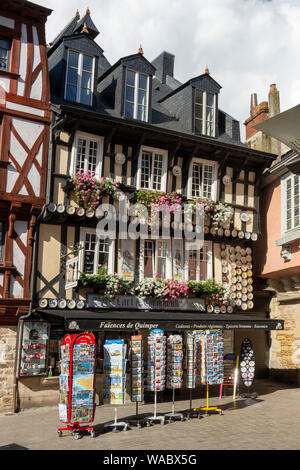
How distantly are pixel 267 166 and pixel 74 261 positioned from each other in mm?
7894

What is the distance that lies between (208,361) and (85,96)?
8.54 m

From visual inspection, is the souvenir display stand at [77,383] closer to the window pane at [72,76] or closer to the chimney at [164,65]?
the window pane at [72,76]

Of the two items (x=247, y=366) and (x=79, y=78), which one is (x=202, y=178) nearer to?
(x=79, y=78)

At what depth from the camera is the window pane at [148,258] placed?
47.5 ft

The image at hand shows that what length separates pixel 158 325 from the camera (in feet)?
37.2

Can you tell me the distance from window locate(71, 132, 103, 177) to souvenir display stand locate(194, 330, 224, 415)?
565cm

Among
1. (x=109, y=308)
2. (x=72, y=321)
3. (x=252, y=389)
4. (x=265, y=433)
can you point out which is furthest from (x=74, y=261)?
(x=252, y=389)

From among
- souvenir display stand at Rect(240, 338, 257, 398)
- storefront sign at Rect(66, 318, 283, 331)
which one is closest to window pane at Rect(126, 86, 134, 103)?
storefront sign at Rect(66, 318, 283, 331)

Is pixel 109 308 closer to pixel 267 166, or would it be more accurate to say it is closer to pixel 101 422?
pixel 101 422

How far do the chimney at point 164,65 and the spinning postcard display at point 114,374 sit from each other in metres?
14.0

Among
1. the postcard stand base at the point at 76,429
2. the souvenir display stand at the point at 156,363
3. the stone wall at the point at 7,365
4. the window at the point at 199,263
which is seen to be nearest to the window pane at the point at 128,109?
the window at the point at 199,263

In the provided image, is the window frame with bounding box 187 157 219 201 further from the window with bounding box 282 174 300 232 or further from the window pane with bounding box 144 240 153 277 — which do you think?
the window with bounding box 282 174 300 232

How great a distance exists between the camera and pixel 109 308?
13.4m
